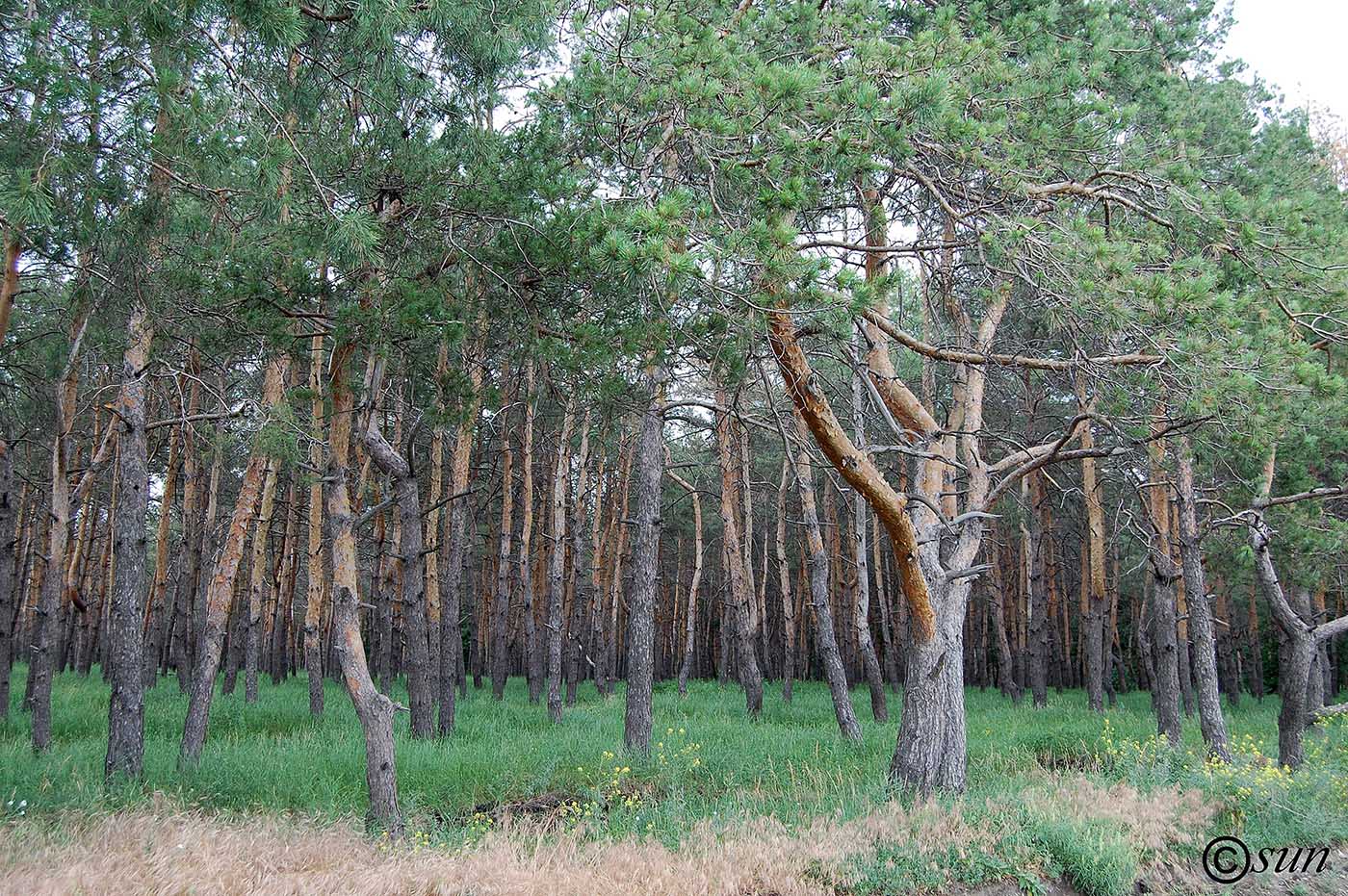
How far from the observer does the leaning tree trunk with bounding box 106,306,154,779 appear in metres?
7.40

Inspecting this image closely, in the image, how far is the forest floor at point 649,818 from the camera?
4.82 m

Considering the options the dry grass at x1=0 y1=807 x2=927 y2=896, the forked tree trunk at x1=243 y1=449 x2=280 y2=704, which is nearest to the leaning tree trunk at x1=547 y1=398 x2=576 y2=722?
the forked tree trunk at x1=243 y1=449 x2=280 y2=704

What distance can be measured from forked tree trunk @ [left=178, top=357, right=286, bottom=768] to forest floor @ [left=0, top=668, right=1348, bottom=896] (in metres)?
0.39

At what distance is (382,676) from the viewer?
1553 centimetres

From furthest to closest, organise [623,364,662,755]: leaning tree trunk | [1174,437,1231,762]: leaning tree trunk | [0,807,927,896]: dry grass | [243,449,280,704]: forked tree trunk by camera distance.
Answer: [243,449,280,704]: forked tree trunk < [1174,437,1231,762]: leaning tree trunk < [623,364,662,755]: leaning tree trunk < [0,807,927,896]: dry grass

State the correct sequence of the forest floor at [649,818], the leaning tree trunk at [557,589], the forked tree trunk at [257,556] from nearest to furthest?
the forest floor at [649,818] → the forked tree trunk at [257,556] → the leaning tree trunk at [557,589]

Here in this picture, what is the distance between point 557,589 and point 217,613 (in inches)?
251

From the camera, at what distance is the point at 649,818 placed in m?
6.71

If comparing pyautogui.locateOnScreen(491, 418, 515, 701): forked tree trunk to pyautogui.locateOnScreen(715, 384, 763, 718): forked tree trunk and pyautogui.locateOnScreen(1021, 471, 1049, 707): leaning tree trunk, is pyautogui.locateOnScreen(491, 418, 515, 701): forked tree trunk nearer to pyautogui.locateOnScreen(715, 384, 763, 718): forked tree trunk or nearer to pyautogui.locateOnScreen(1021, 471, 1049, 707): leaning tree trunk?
pyautogui.locateOnScreen(715, 384, 763, 718): forked tree trunk

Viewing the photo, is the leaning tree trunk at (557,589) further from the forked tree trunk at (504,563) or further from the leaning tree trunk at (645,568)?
the leaning tree trunk at (645,568)

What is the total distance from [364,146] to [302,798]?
5.56 m

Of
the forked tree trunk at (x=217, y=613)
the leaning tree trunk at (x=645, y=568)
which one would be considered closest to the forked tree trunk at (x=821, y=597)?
the leaning tree trunk at (x=645, y=568)

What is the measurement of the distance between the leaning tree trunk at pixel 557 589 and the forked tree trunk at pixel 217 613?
211 inches

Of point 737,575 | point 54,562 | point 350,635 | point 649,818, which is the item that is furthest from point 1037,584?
point 54,562
